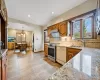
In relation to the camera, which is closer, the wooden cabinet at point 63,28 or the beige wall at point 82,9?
the beige wall at point 82,9

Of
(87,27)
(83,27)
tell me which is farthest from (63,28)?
(87,27)

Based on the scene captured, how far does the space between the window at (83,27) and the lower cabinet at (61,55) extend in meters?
0.91

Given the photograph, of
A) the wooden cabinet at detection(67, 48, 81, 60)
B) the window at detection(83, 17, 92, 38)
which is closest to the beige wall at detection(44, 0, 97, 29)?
the window at detection(83, 17, 92, 38)

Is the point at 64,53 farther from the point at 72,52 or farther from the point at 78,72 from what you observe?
the point at 78,72

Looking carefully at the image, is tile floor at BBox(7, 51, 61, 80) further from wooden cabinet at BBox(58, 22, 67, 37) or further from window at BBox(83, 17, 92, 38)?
window at BBox(83, 17, 92, 38)

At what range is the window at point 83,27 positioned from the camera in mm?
2979

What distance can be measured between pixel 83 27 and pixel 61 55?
163 centimetres

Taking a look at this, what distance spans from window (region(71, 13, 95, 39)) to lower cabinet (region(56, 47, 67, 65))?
2.98ft

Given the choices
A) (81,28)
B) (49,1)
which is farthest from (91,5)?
(49,1)

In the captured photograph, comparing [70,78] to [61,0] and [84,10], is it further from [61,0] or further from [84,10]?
[84,10]

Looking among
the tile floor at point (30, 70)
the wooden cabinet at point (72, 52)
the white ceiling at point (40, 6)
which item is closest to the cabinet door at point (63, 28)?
the white ceiling at point (40, 6)

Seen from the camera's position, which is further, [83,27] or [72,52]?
[83,27]

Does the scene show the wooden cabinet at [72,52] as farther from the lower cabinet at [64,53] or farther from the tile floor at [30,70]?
the tile floor at [30,70]

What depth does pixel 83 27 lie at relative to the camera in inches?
133
